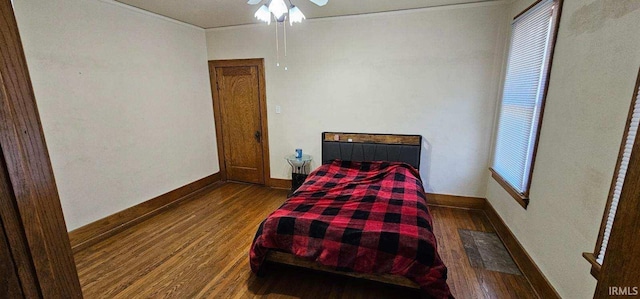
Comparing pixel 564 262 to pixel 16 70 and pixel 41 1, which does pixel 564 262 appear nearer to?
pixel 16 70

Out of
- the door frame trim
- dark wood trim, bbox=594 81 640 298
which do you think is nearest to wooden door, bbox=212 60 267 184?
the door frame trim

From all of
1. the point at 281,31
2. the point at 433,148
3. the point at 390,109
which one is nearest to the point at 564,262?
the point at 433,148

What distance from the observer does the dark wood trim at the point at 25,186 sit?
410 millimetres

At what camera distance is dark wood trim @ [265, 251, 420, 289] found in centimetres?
186

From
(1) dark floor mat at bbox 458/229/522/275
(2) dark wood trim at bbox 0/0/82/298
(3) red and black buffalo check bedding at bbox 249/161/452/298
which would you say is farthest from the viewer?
(1) dark floor mat at bbox 458/229/522/275

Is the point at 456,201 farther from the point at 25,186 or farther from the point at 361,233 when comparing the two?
the point at 25,186

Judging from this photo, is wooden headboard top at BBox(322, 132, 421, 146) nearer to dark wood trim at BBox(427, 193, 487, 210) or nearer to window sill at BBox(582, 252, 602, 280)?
dark wood trim at BBox(427, 193, 487, 210)

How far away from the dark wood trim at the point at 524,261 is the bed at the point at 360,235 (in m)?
0.76

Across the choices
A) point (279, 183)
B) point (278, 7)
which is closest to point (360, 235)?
point (278, 7)

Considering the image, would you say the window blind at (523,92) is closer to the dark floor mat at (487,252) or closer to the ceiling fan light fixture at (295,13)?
the dark floor mat at (487,252)

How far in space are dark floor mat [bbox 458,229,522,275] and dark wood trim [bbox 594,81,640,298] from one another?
2056mm

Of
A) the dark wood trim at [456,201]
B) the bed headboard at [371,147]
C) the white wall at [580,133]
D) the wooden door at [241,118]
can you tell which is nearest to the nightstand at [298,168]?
the bed headboard at [371,147]

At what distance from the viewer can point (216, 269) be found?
2293 millimetres

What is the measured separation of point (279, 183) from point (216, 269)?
2.05 meters
